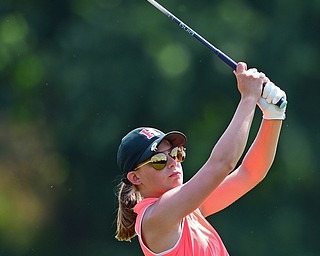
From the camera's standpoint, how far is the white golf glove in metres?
4.14

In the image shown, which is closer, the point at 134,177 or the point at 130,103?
the point at 134,177

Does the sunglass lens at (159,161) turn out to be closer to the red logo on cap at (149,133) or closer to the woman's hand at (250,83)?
the red logo on cap at (149,133)

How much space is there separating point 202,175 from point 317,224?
8026 mm

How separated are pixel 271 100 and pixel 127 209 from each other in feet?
2.70

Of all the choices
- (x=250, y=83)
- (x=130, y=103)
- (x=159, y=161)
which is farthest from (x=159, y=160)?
(x=130, y=103)

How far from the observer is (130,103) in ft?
38.5

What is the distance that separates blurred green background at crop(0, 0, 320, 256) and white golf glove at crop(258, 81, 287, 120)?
6.91m

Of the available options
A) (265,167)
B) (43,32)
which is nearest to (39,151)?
(43,32)

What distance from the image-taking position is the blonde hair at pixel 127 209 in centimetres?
453

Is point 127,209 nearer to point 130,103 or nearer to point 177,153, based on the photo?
Result: point 177,153

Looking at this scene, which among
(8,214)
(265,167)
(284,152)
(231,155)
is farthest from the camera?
(8,214)

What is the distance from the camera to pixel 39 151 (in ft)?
41.4

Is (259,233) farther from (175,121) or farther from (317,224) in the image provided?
(175,121)

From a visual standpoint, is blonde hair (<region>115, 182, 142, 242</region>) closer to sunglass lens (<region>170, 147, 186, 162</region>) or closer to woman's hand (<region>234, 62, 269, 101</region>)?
sunglass lens (<region>170, 147, 186, 162</region>)
